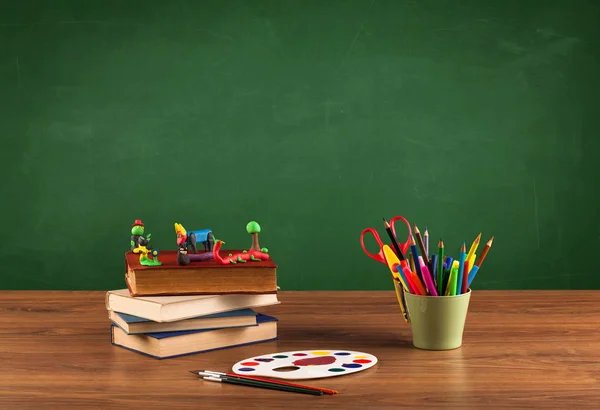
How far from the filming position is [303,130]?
296 centimetres

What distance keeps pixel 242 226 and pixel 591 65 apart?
1.43m

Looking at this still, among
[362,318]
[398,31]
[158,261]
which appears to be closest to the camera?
[158,261]

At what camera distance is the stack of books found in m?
1.13

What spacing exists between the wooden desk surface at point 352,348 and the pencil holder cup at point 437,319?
0.02 meters

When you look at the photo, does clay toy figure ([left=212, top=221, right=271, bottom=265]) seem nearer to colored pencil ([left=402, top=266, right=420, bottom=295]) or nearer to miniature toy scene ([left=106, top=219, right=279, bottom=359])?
miniature toy scene ([left=106, top=219, right=279, bottom=359])

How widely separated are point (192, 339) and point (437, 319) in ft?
1.15

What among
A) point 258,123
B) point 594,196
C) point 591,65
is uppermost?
point 591,65

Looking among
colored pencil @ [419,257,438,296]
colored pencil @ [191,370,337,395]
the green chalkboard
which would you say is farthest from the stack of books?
the green chalkboard

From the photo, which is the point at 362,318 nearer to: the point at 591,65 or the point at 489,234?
the point at 489,234

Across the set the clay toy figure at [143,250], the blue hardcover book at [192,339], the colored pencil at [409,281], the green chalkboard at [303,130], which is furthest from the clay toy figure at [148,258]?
the green chalkboard at [303,130]

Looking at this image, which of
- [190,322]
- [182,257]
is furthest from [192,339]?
[182,257]

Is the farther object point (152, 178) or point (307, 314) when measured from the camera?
point (152, 178)

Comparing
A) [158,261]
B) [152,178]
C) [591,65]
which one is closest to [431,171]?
[591,65]

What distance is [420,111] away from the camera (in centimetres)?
295
